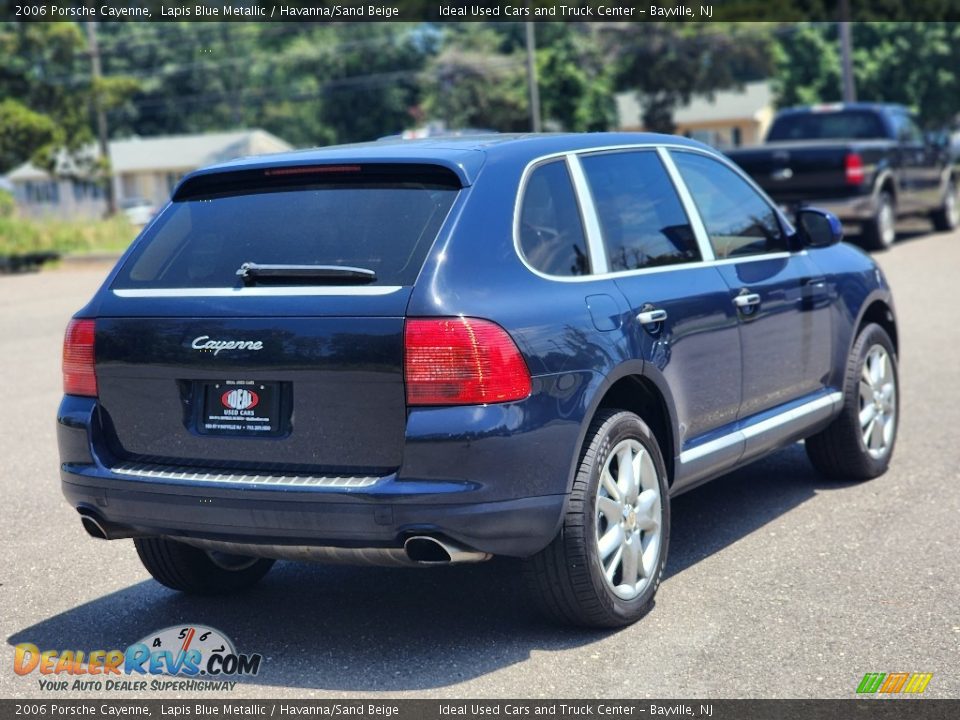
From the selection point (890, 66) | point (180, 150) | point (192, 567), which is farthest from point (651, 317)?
point (180, 150)

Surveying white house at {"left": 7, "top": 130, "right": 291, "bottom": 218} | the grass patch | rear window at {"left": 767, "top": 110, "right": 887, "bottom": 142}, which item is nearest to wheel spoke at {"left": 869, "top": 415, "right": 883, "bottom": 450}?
rear window at {"left": 767, "top": 110, "right": 887, "bottom": 142}

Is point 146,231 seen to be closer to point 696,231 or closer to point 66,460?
point 66,460

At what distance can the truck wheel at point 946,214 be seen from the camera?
23875 mm

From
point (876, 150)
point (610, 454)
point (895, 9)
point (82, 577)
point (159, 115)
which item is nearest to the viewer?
point (610, 454)

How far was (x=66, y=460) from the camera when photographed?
5.05 meters

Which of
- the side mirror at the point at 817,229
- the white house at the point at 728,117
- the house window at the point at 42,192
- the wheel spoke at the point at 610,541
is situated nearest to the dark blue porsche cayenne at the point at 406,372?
the wheel spoke at the point at 610,541

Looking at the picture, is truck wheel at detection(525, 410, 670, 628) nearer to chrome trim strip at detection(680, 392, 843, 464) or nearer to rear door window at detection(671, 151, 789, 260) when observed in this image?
chrome trim strip at detection(680, 392, 843, 464)

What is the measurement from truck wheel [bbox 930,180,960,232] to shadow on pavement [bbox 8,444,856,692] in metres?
19.0

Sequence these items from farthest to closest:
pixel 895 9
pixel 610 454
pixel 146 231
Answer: pixel 895 9 < pixel 146 231 < pixel 610 454

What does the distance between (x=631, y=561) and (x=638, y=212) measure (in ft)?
4.71

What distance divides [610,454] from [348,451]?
947mm

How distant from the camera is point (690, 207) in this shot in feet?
19.6

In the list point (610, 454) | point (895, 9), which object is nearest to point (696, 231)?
point (610, 454)

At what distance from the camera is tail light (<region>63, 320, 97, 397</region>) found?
16.4 feet
